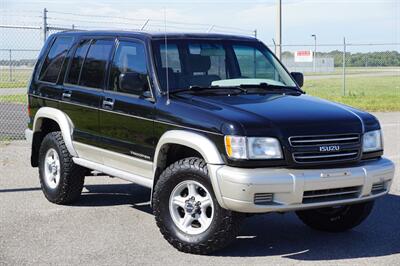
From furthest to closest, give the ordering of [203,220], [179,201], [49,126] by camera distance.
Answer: [49,126]
[179,201]
[203,220]

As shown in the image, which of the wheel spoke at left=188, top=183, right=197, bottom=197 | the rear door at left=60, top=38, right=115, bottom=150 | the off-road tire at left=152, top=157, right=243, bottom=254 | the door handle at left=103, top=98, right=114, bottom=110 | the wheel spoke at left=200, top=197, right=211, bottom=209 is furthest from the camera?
the rear door at left=60, top=38, right=115, bottom=150

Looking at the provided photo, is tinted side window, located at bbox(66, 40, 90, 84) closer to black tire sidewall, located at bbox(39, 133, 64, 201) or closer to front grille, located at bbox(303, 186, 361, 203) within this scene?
black tire sidewall, located at bbox(39, 133, 64, 201)

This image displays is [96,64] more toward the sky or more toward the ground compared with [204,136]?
more toward the sky

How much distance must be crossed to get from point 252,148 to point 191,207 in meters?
0.80

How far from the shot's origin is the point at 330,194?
5102 millimetres

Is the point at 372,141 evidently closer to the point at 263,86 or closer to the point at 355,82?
the point at 263,86

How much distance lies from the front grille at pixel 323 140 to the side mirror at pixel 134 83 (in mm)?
1578

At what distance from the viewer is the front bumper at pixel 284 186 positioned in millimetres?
4777

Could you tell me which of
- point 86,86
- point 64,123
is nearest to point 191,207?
point 86,86

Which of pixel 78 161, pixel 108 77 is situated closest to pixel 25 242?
pixel 78 161

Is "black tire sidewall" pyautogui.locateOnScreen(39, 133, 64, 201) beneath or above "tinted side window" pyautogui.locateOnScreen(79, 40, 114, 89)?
beneath

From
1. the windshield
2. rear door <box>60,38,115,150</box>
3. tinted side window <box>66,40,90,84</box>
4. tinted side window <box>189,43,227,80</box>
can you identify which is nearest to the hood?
the windshield

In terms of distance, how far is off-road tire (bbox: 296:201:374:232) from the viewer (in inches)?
233

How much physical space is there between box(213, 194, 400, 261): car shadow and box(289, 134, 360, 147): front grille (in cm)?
95
